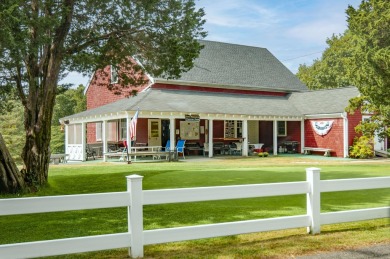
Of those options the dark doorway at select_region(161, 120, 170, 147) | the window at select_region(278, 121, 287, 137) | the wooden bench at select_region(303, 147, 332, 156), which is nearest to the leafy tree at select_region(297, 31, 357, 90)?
the window at select_region(278, 121, 287, 137)

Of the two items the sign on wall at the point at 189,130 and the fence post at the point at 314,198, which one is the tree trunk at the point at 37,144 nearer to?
the fence post at the point at 314,198

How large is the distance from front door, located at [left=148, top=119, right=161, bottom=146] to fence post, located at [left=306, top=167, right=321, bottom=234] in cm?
2130

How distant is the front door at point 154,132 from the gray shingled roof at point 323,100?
992 centimetres

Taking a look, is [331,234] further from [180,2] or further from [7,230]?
[180,2]

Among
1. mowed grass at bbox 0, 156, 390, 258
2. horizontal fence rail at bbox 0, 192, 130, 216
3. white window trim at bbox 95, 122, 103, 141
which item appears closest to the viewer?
horizontal fence rail at bbox 0, 192, 130, 216

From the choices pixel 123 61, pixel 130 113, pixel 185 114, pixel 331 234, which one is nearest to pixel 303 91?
pixel 185 114

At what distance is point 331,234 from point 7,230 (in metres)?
5.12

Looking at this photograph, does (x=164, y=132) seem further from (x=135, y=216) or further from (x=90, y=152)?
(x=135, y=216)

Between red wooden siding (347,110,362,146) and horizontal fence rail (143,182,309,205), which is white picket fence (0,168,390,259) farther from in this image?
red wooden siding (347,110,362,146)

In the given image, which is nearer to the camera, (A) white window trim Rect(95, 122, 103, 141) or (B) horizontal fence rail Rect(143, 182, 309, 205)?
(B) horizontal fence rail Rect(143, 182, 309, 205)

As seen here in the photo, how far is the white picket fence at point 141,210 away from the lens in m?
4.77

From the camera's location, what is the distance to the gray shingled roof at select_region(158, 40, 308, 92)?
99.5 feet

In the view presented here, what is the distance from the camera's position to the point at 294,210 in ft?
27.5

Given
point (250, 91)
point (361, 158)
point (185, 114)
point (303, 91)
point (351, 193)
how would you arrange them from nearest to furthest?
1. point (351, 193)
2. point (185, 114)
3. point (361, 158)
4. point (250, 91)
5. point (303, 91)
